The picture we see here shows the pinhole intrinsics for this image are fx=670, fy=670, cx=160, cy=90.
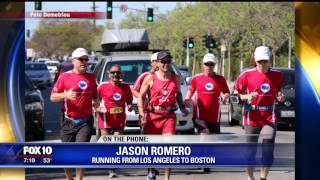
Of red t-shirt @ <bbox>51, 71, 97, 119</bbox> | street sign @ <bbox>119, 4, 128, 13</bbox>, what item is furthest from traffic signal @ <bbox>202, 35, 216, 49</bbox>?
red t-shirt @ <bbox>51, 71, 97, 119</bbox>

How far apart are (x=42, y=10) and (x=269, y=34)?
2.39 meters

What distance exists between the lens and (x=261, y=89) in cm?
798

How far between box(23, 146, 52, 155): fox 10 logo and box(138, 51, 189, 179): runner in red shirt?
1.36 metres

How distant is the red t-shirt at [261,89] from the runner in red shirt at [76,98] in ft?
5.82

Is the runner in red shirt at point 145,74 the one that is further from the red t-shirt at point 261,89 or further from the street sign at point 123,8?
the street sign at point 123,8

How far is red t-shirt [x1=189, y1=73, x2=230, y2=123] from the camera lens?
28.1 ft

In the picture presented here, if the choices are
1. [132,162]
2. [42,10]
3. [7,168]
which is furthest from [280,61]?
[7,168]

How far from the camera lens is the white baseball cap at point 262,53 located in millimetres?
7196

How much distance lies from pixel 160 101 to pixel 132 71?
1511 millimetres

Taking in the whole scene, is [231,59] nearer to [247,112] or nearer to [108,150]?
[247,112]

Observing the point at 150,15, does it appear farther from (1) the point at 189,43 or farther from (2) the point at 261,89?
(2) the point at 261,89

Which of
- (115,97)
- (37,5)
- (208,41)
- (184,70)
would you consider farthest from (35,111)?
(208,41)

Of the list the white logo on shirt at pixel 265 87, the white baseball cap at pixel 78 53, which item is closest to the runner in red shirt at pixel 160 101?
the white baseball cap at pixel 78 53

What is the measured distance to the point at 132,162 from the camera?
22.4 ft
